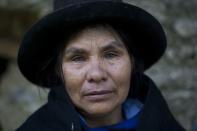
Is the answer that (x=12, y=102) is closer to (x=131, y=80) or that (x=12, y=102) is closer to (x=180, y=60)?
(x=180, y=60)

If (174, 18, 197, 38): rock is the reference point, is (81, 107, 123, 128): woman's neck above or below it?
below

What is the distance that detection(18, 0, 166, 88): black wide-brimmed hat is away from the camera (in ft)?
10.4

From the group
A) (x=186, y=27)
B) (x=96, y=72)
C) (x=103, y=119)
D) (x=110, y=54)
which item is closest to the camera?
(x=96, y=72)

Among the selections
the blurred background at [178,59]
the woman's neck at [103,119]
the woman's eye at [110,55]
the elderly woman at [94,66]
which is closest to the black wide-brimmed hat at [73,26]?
the elderly woman at [94,66]

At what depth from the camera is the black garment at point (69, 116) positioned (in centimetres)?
323

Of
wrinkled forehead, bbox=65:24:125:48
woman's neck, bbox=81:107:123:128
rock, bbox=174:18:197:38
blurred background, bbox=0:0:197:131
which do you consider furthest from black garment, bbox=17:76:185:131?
rock, bbox=174:18:197:38

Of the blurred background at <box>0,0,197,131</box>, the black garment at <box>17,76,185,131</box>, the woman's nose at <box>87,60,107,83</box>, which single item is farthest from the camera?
the blurred background at <box>0,0,197,131</box>

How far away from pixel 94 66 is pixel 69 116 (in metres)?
0.26

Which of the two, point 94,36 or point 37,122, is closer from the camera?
point 94,36

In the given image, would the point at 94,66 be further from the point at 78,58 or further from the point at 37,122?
the point at 37,122

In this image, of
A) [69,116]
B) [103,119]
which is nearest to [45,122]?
[69,116]

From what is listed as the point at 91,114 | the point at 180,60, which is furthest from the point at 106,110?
the point at 180,60

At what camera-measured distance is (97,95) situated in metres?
3.17

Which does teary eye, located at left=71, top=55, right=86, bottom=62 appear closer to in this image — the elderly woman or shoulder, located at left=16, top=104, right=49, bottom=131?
the elderly woman
